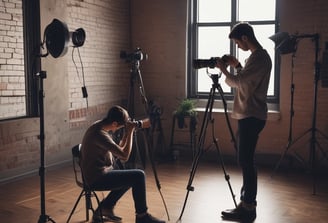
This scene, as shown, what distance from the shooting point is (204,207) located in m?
4.12

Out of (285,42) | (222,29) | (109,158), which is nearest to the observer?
(109,158)

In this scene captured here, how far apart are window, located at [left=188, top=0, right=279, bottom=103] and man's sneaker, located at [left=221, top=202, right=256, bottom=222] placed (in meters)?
2.73

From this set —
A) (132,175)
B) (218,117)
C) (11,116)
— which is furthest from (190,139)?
(132,175)

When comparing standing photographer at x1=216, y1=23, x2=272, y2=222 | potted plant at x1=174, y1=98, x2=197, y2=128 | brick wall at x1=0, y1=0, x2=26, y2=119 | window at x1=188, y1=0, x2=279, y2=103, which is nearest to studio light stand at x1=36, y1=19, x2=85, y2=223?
standing photographer at x1=216, y1=23, x2=272, y2=222

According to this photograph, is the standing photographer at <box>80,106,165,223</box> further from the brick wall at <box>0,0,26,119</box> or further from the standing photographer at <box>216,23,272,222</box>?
the brick wall at <box>0,0,26,119</box>

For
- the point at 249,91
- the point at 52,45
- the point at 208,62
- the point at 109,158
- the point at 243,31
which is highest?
the point at 243,31

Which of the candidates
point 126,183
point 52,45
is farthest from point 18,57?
point 126,183

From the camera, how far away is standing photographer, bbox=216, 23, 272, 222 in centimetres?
352

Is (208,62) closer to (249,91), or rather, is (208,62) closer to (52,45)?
(249,91)

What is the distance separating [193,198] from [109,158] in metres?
1.32

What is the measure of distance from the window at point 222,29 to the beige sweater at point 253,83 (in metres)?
2.67

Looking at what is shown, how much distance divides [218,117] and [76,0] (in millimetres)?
2589

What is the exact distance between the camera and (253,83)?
3.53 m

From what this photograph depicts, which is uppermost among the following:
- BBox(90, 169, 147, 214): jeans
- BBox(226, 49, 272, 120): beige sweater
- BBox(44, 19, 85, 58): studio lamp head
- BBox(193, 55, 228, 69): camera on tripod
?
BBox(44, 19, 85, 58): studio lamp head
